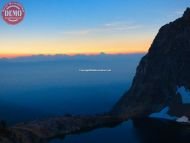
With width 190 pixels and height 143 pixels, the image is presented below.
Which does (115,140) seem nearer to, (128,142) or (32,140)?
(128,142)

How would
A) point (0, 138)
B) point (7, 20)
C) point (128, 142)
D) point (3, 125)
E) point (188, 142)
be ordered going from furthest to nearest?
point (128, 142) → point (188, 142) → point (3, 125) → point (0, 138) → point (7, 20)

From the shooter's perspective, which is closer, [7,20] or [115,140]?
[7,20]

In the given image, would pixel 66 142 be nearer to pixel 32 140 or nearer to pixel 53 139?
pixel 53 139

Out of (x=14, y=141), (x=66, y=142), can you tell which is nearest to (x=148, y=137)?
(x=66, y=142)

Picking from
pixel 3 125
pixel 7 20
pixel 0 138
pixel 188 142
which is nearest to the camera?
pixel 7 20

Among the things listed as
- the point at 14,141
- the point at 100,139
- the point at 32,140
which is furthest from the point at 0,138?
the point at 100,139

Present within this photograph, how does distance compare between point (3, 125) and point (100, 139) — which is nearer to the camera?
point (3, 125)

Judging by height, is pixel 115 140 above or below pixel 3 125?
below

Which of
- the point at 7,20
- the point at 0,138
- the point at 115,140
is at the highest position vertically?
the point at 7,20

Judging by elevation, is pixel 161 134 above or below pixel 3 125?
below
